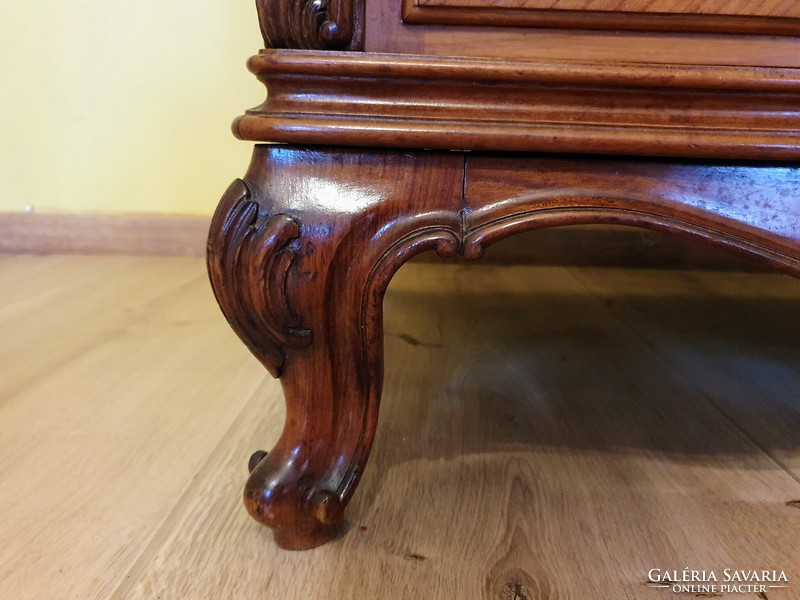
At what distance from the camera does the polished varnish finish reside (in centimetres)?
33

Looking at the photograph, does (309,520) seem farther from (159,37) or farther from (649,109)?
(159,37)

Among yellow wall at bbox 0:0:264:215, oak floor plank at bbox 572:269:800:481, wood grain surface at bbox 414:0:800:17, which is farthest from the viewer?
yellow wall at bbox 0:0:264:215

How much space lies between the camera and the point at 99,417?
55 centimetres

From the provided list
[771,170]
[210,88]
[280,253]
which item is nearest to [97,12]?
[210,88]

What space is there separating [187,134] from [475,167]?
988 millimetres

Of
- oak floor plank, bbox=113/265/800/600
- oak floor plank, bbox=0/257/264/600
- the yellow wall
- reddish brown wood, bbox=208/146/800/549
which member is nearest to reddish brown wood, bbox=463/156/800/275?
reddish brown wood, bbox=208/146/800/549

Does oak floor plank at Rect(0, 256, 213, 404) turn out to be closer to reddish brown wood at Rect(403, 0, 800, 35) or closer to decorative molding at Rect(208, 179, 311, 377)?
decorative molding at Rect(208, 179, 311, 377)

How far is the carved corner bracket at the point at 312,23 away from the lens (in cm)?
32

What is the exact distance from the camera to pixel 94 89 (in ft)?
3.86

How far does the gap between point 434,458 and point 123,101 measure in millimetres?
1007

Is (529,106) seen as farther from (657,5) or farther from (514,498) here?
(514,498)

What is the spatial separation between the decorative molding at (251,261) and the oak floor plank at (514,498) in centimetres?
15

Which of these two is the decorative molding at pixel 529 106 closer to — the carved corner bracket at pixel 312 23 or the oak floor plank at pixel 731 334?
the carved corner bracket at pixel 312 23

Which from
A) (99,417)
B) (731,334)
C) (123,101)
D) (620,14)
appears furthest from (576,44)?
(123,101)
